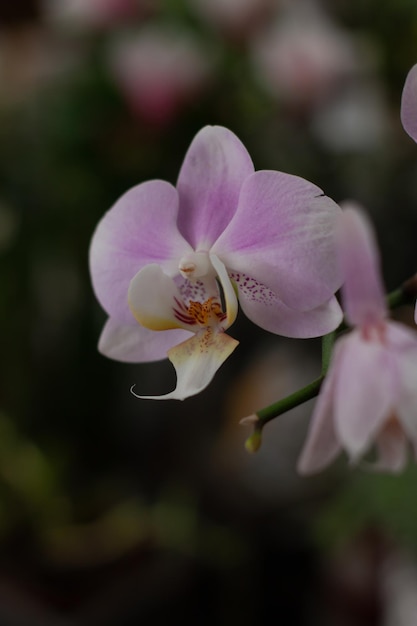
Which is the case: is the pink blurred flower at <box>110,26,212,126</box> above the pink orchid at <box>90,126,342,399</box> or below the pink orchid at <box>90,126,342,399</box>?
below

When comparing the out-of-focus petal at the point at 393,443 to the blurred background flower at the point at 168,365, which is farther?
the blurred background flower at the point at 168,365

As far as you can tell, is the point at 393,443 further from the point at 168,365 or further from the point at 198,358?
the point at 168,365

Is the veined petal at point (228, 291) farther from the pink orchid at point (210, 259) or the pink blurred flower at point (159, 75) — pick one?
the pink blurred flower at point (159, 75)

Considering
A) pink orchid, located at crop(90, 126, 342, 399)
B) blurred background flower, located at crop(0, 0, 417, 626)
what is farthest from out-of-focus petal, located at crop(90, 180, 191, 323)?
blurred background flower, located at crop(0, 0, 417, 626)

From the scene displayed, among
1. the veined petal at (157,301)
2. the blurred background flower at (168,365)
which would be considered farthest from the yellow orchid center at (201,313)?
the blurred background flower at (168,365)

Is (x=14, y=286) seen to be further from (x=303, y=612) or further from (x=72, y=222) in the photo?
(x=303, y=612)

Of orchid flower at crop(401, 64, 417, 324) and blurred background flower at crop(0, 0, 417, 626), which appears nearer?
orchid flower at crop(401, 64, 417, 324)

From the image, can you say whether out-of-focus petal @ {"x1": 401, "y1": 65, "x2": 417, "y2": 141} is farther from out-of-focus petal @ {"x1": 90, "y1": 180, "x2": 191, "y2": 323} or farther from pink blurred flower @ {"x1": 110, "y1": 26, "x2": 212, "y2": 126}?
pink blurred flower @ {"x1": 110, "y1": 26, "x2": 212, "y2": 126}
